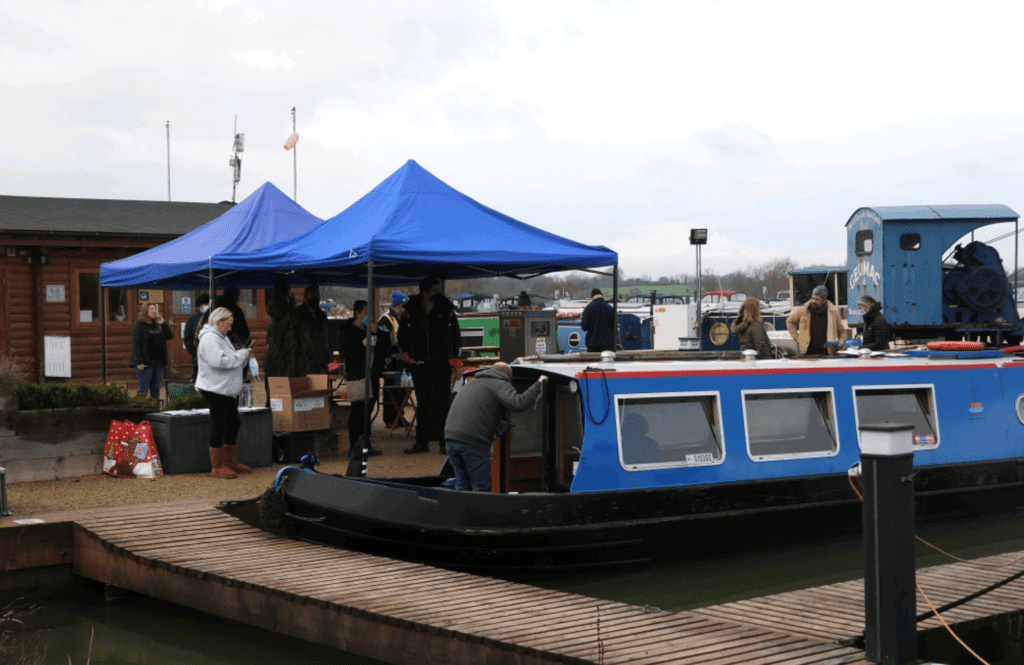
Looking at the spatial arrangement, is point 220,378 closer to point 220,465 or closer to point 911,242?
point 220,465

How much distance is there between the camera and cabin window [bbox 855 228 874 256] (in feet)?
55.6

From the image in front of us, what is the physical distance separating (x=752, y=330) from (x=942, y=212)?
5827mm

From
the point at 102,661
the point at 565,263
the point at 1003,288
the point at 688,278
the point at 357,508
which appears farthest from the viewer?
the point at 688,278

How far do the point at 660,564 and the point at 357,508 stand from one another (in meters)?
2.31

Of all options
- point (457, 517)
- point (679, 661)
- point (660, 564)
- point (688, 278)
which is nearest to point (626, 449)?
point (660, 564)

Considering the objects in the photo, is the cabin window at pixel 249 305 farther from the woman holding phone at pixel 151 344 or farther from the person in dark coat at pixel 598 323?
the person in dark coat at pixel 598 323

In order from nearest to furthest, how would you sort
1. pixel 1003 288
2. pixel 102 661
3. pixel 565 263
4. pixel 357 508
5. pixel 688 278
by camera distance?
pixel 102 661 < pixel 357 508 < pixel 565 263 < pixel 1003 288 < pixel 688 278

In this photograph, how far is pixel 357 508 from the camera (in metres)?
7.70

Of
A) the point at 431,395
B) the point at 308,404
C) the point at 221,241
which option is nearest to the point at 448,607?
the point at 308,404

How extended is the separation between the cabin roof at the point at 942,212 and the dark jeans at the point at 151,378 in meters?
11.3

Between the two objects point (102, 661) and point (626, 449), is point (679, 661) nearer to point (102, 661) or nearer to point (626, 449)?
point (626, 449)

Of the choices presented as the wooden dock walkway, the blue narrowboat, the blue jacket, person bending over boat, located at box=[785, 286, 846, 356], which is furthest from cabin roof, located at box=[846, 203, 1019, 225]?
the wooden dock walkway

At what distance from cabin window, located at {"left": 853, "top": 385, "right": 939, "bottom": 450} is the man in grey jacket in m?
3.36

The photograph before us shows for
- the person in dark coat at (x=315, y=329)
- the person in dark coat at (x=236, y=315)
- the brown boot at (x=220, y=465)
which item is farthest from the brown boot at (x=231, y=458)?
the person in dark coat at (x=236, y=315)
